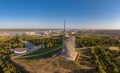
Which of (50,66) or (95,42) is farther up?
(95,42)

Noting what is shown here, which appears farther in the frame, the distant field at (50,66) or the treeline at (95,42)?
the treeline at (95,42)

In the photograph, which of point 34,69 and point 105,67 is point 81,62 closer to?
point 105,67

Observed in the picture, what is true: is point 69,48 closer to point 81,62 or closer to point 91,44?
point 81,62

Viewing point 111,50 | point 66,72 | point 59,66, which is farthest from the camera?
point 111,50

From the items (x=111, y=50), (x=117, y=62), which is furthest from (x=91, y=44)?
(x=117, y=62)

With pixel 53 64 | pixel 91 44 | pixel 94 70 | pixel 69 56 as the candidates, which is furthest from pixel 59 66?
pixel 91 44

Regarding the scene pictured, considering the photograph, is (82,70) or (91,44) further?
(91,44)

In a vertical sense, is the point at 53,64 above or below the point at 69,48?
below

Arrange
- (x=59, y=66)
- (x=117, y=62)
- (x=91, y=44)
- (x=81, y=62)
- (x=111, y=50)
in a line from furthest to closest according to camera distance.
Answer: (x=91, y=44)
(x=111, y=50)
(x=117, y=62)
(x=81, y=62)
(x=59, y=66)

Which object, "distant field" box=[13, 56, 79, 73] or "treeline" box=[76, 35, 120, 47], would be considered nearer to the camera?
"distant field" box=[13, 56, 79, 73]

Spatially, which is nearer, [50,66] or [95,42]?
[50,66]
